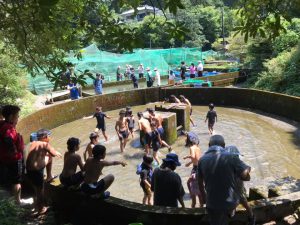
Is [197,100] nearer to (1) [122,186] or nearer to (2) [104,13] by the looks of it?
(1) [122,186]

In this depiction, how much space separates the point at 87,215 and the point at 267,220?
2875 mm

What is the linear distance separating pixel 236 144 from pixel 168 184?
7.97m

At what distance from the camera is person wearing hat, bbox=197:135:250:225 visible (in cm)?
447

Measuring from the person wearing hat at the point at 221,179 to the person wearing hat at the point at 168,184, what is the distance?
4.11ft

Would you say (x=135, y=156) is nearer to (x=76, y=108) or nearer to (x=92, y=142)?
(x=92, y=142)

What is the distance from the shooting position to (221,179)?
4508 mm

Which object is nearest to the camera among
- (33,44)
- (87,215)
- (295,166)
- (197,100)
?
(87,215)

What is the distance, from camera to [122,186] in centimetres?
1005

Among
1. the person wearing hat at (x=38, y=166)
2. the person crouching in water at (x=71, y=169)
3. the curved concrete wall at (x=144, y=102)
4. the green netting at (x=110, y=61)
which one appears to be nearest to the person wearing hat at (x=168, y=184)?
the curved concrete wall at (x=144, y=102)

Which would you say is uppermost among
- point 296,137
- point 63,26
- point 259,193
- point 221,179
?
point 63,26

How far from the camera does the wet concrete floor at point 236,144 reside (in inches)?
410

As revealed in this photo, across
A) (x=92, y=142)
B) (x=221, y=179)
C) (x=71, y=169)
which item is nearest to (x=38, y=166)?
(x=71, y=169)

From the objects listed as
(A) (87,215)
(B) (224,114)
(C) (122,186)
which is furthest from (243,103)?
(A) (87,215)

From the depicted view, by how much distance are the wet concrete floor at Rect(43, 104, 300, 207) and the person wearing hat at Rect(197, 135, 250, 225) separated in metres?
3.20
